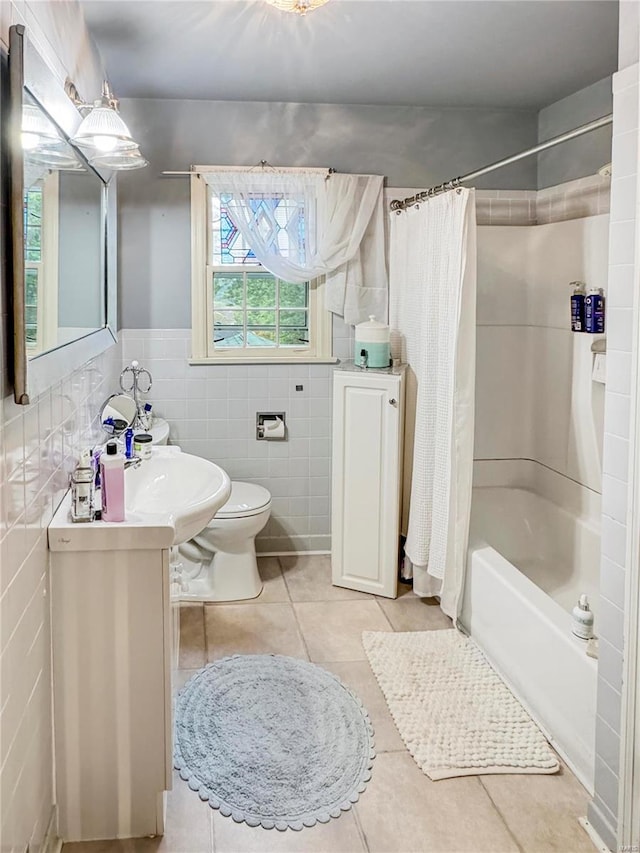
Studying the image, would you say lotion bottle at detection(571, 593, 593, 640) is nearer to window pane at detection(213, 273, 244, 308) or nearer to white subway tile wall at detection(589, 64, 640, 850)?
white subway tile wall at detection(589, 64, 640, 850)

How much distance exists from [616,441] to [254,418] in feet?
8.23

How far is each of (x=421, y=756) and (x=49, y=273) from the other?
1823 millimetres

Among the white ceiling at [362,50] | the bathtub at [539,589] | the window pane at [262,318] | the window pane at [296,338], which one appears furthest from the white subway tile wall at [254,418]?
the white ceiling at [362,50]

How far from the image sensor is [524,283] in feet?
13.5

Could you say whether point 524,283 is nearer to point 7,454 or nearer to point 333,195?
point 333,195

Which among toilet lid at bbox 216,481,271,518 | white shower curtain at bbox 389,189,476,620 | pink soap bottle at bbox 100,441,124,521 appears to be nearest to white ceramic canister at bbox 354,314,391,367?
white shower curtain at bbox 389,189,476,620

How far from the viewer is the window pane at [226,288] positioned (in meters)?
4.09

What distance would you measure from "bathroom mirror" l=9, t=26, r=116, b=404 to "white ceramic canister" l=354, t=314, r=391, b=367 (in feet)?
4.56

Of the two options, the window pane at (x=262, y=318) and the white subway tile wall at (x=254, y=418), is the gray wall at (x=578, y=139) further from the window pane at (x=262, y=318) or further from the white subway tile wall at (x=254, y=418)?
the window pane at (x=262, y=318)

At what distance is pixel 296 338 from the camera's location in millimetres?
4195

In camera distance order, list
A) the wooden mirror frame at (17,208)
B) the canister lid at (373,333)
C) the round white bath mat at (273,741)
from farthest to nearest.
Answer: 1. the canister lid at (373,333)
2. the round white bath mat at (273,741)
3. the wooden mirror frame at (17,208)

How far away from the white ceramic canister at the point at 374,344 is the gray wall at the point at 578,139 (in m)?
1.25

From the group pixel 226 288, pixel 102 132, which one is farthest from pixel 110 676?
pixel 226 288

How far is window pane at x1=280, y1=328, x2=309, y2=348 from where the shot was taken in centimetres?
418
